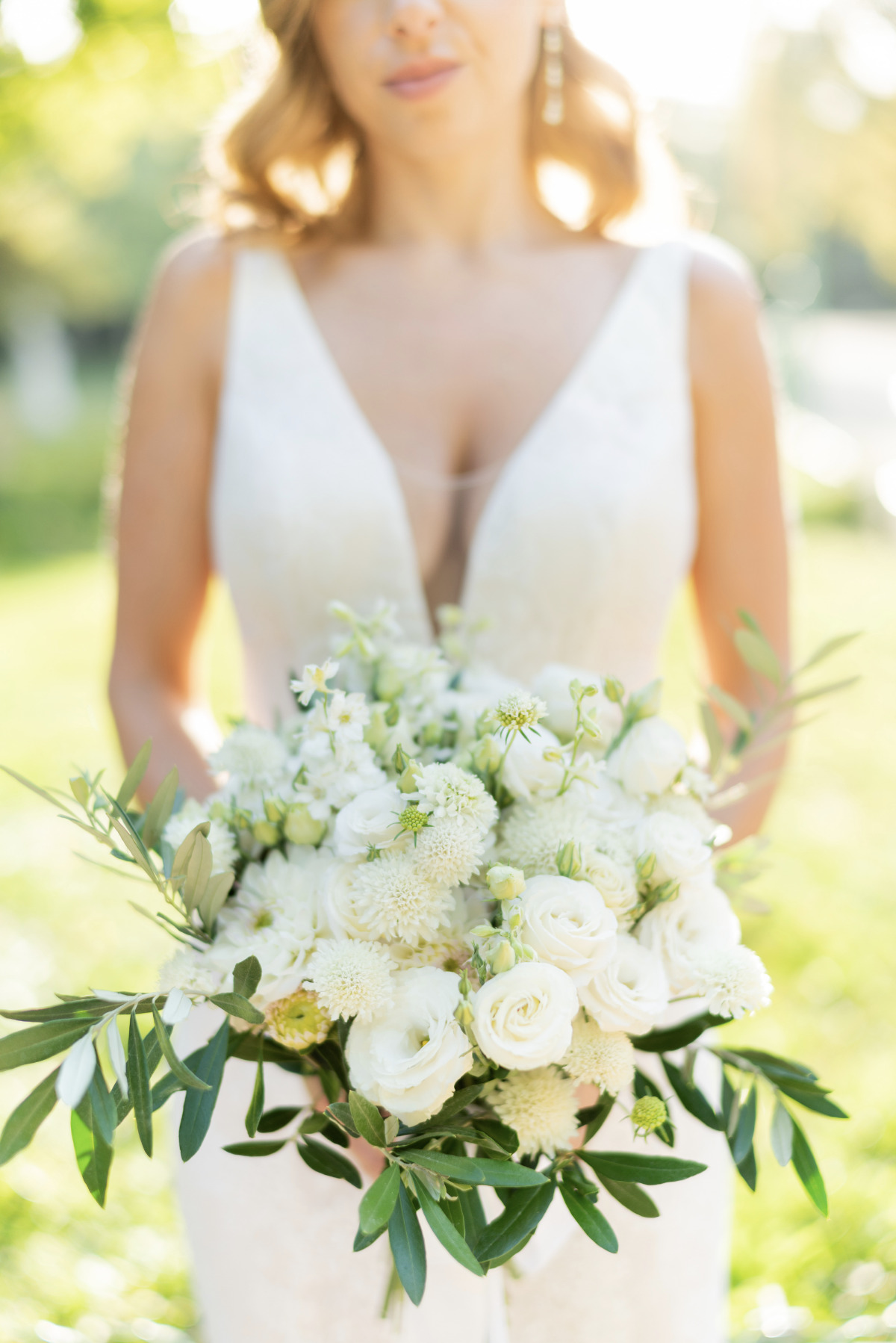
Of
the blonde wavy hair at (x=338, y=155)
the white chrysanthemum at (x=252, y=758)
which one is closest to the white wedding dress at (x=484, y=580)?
the blonde wavy hair at (x=338, y=155)

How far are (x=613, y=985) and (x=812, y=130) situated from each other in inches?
694

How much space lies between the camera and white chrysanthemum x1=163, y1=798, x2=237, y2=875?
4.09ft

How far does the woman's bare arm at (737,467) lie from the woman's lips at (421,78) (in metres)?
0.54

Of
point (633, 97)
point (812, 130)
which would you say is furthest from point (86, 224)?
point (633, 97)

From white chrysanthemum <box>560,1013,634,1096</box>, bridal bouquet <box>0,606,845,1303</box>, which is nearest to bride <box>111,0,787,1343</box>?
bridal bouquet <box>0,606,845,1303</box>

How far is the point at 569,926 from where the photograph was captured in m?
1.11

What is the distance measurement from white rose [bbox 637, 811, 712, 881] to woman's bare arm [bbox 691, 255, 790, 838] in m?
0.71

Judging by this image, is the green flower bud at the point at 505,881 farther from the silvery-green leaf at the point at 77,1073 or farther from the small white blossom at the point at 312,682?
the silvery-green leaf at the point at 77,1073

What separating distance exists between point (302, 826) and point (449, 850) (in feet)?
0.69

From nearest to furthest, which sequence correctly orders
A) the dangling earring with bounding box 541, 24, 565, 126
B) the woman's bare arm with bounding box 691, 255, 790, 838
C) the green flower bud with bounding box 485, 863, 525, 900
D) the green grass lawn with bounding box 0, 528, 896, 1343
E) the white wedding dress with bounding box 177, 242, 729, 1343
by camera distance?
1. the green flower bud with bounding box 485, 863, 525, 900
2. the white wedding dress with bounding box 177, 242, 729, 1343
3. the woman's bare arm with bounding box 691, 255, 790, 838
4. the dangling earring with bounding box 541, 24, 565, 126
5. the green grass lawn with bounding box 0, 528, 896, 1343

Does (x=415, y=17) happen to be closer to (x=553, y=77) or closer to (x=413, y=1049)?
(x=553, y=77)

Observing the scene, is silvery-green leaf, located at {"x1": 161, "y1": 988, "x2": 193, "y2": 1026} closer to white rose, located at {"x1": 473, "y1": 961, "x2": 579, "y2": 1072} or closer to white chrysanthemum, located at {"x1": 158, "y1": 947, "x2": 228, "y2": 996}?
white chrysanthemum, located at {"x1": 158, "y1": 947, "x2": 228, "y2": 996}

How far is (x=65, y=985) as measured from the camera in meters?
4.75

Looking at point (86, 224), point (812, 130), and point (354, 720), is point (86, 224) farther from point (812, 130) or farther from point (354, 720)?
point (354, 720)
